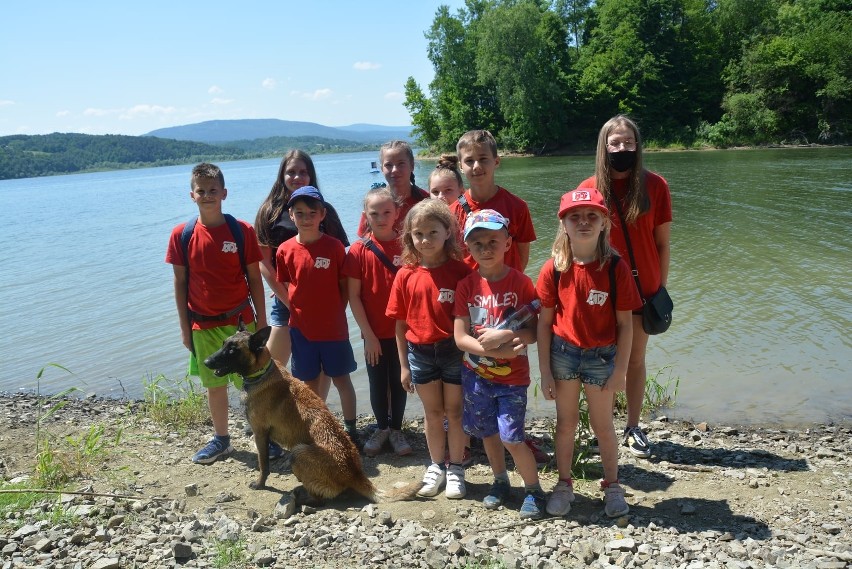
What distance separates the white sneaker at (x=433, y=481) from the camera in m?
4.41

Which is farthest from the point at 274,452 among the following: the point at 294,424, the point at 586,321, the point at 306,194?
the point at 586,321

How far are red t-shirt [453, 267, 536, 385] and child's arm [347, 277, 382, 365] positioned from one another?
1.19m

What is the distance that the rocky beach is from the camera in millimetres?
3486

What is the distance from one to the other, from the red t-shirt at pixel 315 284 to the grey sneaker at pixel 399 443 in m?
1.01

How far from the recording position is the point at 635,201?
4492 millimetres

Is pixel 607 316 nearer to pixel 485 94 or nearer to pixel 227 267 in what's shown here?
pixel 227 267

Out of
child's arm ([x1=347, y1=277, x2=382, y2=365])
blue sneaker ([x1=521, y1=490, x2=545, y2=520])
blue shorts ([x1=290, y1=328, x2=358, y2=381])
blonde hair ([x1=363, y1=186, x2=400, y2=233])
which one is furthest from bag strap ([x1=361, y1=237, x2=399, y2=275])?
blue sneaker ([x1=521, y1=490, x2=545, y2=520])

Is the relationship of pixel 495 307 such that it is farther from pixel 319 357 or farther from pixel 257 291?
pixel 257 291

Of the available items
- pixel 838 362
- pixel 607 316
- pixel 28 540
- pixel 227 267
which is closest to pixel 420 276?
pixel 607 316

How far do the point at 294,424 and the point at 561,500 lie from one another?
6.46 ft

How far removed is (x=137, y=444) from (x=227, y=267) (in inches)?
84.3

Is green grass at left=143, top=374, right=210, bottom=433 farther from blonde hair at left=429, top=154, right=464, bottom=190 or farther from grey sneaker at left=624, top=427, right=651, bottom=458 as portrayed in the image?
grey sneaker at left=624, top=427, right=651, bottom=458

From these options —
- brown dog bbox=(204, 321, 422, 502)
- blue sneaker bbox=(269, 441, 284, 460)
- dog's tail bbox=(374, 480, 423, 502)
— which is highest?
brown dog bbox=(204, 321, 422, 502)

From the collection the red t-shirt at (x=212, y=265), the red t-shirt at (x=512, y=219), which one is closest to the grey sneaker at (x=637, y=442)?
the red t-shirt at (x=512, y=219)
